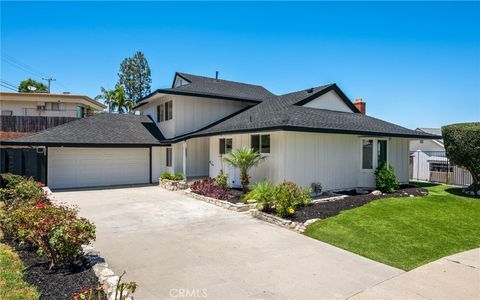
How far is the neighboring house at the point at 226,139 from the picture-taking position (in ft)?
39.7

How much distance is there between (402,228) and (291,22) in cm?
1023

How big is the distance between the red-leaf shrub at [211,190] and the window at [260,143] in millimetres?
2400

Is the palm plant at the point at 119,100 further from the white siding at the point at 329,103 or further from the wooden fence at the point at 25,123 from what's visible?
the white siding at the point at 329,103

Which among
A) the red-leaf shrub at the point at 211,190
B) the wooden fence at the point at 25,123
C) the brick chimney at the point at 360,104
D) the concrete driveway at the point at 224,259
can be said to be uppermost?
the brick chimney at the point at 360,104

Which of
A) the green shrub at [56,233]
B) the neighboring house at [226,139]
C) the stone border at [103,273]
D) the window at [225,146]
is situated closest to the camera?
the stone border at [103,273]

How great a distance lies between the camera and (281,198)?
8984 millimetres

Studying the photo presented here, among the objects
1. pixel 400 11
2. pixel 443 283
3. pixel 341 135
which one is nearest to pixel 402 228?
pixel 443 283

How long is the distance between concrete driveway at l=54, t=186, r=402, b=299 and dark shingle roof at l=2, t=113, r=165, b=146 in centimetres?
755

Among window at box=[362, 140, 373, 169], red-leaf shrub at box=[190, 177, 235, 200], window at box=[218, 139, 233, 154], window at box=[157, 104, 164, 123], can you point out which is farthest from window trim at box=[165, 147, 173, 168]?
window at box=[362, 140, 373, 169]

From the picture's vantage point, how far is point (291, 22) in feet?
44.7

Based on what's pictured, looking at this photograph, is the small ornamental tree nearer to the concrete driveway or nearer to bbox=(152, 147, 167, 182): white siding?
the concrete driveway

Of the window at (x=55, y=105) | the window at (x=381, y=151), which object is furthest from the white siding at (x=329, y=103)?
the window at (x=55, y=105)

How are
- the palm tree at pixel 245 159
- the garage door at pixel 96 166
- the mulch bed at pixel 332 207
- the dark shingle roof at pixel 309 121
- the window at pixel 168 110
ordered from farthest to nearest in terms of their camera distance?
the window at pixel 168 110 → the garage door at pixel 96 166 → the palm tree at pixel 245 159 → the dark shingle roof at pixel 309 121 → the mulch bed at pixel 332 207

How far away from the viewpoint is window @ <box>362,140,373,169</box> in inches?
537
